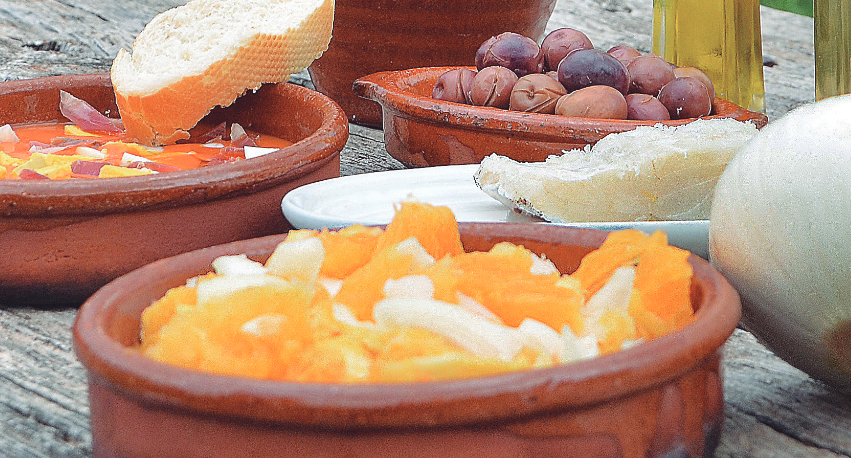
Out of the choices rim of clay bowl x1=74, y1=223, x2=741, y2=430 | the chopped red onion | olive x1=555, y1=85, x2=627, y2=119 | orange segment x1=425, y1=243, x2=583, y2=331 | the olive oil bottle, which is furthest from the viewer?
the olive oil bottle

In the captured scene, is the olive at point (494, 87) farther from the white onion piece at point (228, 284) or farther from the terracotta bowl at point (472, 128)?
the white onion piece at point (228, 284)

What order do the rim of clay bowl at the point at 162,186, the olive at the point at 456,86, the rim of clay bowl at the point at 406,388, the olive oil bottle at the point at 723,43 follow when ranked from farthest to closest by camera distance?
the olive oil bottle at the point at 723,43 < the olive at the point at 456,86 < the rim of clay bowl at the point at 162,186 < the rim of clay bowl at the point at 406,388

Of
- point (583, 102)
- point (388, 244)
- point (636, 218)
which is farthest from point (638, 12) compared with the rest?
point (388, 244)

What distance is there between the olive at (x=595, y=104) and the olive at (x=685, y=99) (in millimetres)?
63

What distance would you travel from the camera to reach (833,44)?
1.11 metres

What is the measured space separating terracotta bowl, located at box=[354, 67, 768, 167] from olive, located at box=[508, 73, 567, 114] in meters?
0.04

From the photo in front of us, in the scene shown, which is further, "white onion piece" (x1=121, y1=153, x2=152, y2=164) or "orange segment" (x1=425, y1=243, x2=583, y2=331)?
"white onion piece" (x1=121, y1=153, x2=152, y2=164)

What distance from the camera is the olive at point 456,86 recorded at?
1146mm

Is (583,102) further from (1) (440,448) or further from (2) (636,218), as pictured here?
(1) (440,448)

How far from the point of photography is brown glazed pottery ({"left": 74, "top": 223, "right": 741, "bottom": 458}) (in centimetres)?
37

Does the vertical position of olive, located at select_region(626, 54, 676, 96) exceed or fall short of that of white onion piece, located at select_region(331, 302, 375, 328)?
it falls short

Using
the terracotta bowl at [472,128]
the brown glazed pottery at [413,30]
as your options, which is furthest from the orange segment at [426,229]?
the brown glazed pottery at [413,30]

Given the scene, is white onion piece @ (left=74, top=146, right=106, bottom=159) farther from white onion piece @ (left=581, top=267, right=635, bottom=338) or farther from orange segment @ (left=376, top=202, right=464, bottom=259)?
white onion piece @ (left=581, top=267, right=635, bottom=338)

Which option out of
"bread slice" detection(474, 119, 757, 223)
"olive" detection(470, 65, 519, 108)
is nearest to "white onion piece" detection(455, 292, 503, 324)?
"bread slice" detection(474, 119, 757, 223)
